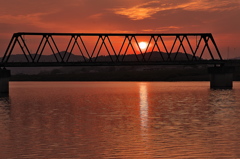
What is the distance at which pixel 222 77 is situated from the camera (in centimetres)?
14088

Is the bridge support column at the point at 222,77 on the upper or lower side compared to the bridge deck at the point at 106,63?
lower

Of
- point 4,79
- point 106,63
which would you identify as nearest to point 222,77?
point 106,63

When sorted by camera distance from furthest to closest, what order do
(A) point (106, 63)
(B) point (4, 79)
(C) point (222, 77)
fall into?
(C) point (222, 77) < (A) point (106, 63) < (B) point (4, 79)

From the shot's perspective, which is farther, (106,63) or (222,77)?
(222,77)

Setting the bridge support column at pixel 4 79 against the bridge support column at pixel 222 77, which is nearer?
the bridge support column at pixel 4 79

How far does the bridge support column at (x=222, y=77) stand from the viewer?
5492 inches

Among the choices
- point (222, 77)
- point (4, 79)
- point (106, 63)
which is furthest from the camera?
point (222, 77)

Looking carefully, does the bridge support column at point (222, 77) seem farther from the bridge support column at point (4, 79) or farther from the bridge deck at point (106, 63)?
the bridge support column at point (4, 79)

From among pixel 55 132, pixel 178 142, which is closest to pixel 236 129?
pixel 178 142

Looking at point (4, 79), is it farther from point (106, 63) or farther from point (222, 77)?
point (222, 77)

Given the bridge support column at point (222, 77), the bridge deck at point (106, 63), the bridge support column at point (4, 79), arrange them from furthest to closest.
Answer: the bridge support column at point (222, 77) → the bridge deck at point (106, 63) → the bridge support column at point (4, 79)

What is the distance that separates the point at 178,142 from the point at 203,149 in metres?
2.95

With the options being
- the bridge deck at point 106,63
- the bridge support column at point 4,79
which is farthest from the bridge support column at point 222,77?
the bridge support column at point 4,79

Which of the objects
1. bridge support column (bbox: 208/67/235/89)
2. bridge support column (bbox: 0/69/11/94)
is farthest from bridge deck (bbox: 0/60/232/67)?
bridge support column (bbox: 0/69/11/94)
